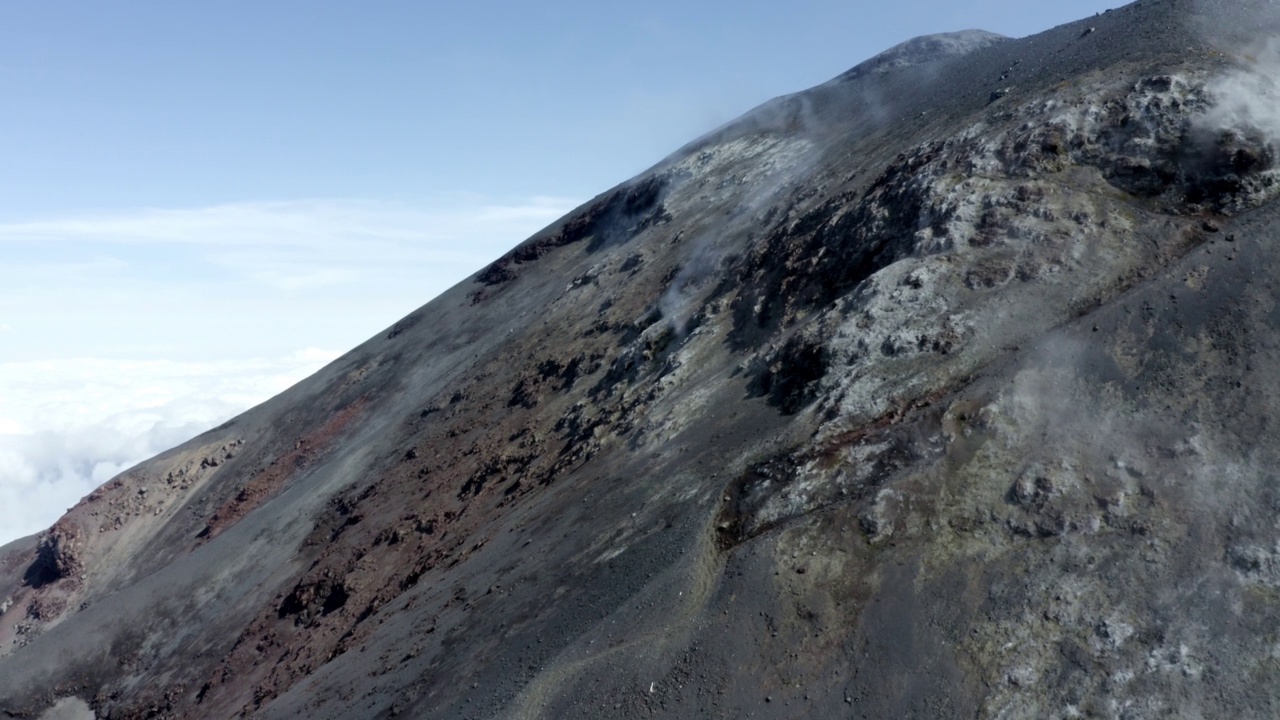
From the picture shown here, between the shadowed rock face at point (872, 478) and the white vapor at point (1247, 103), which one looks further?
the white vapor at point (1247, 103)

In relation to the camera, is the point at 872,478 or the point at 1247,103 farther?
the point at 1247,103

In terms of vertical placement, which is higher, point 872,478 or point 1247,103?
point 1247,103

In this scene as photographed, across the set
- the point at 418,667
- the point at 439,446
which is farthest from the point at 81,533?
the point at 418,667

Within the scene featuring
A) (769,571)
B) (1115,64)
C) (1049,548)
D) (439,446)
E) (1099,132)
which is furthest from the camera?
(439,446)

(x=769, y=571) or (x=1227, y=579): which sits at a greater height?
(x=769, y=571)

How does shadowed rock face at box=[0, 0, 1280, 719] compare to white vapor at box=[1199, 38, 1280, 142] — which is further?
white vapor at box=[1199, 38, 1280, 142]

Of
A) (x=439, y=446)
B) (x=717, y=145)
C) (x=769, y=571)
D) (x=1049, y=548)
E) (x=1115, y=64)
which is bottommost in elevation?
(x=1049, y=548)

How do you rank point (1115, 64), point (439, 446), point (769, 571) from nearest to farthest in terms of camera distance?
1. point (769, 571)
2. point (1115, 64)
3. point (439, 446)

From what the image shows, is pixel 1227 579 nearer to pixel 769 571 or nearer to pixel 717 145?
pixel 769 571
